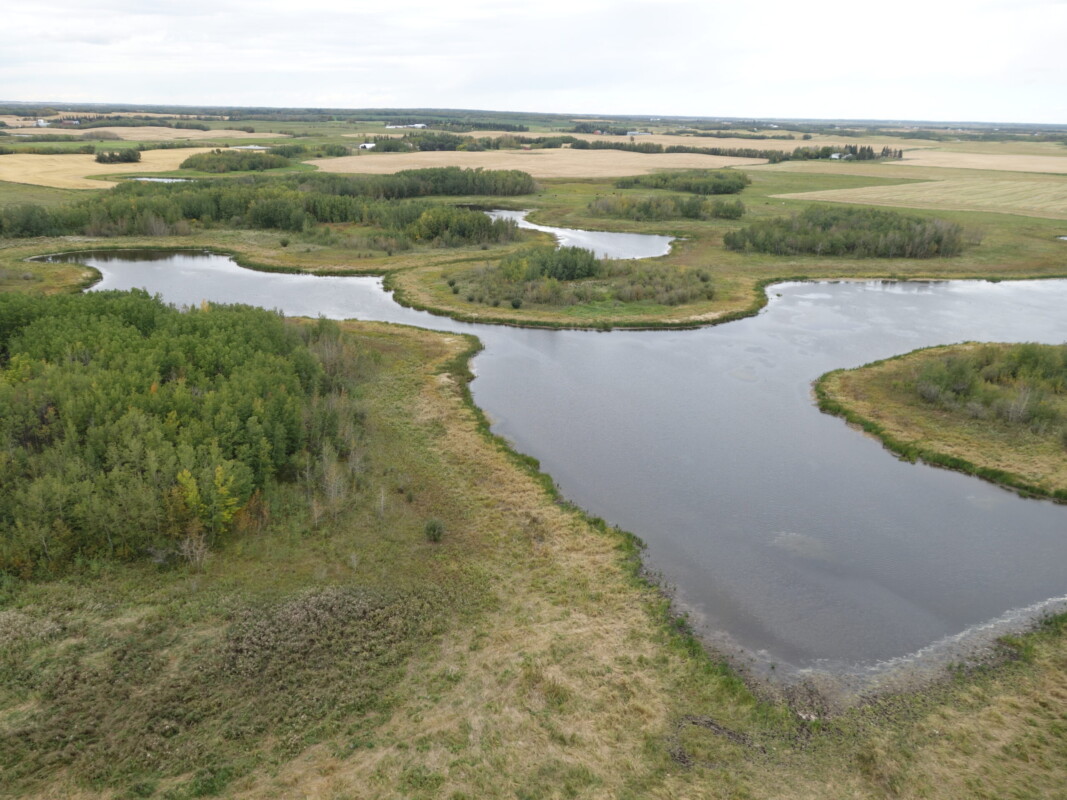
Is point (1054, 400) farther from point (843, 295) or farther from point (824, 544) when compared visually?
point (843, 295)

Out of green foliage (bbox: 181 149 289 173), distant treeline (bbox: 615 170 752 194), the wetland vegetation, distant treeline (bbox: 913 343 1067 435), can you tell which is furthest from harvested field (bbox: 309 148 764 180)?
the wetland vegetation

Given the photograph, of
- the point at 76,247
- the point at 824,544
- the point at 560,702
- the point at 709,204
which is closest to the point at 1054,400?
the point at 824,544

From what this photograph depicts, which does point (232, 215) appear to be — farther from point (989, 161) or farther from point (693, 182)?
point (989, 161)

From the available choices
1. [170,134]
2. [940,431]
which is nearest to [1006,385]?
[940,431]

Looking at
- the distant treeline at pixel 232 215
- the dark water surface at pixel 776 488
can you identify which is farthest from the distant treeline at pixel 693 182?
the dark water surface at pixel 776 488

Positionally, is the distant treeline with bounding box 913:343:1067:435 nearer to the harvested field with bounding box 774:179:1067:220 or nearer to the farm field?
the harvested field with bounding box 774:179:1067:220

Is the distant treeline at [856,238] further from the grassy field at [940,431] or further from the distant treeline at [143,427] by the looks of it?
the distant treeline at [143,427]
